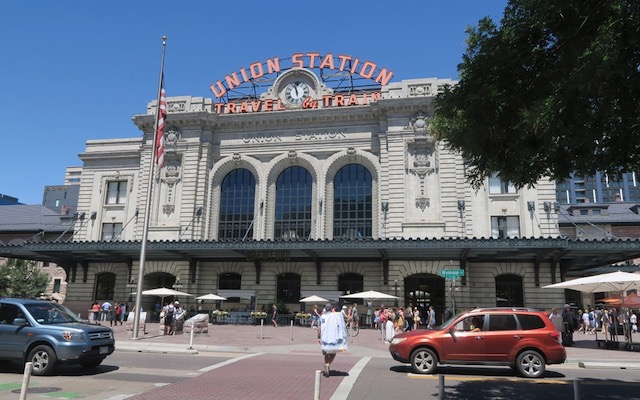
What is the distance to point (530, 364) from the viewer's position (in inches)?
524

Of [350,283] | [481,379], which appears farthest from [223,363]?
[350,283]

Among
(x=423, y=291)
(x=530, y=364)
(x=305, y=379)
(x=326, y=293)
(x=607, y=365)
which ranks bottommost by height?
(x=305, y=379)

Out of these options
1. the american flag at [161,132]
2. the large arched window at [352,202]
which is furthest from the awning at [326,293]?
the american flag at [161,132]

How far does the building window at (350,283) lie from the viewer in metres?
38.0

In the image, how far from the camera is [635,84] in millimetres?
7379

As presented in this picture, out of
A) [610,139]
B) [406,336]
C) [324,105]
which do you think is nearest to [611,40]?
[610,139]

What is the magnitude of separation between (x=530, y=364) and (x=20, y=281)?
48.8 meters

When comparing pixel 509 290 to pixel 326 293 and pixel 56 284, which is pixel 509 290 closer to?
pixel 326 293

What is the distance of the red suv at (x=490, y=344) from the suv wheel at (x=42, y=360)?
9040 millimetres

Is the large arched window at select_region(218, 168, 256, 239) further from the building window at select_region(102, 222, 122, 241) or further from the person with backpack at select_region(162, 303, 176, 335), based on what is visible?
the person with backpack at select_region(162, 303, 176, 335)

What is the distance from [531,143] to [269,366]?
32.8 ft

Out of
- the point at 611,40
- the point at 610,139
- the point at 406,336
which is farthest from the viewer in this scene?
the point at 406,336

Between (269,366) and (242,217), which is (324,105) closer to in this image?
(242,217)

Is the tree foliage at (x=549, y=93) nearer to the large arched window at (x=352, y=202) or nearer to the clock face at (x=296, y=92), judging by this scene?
the large arched window at (x=352, y=202)
